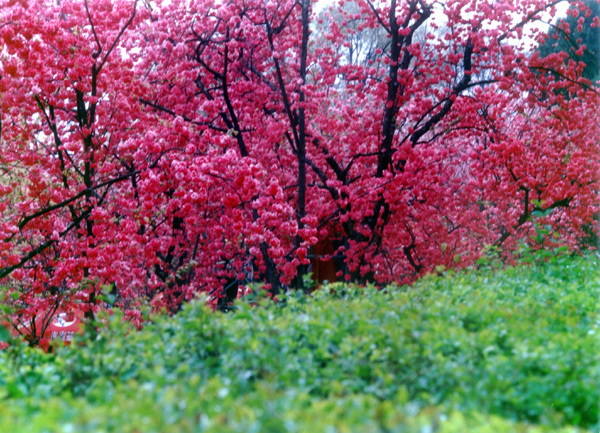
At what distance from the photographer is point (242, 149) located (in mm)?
8852

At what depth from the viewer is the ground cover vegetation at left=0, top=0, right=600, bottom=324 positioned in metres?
7.58

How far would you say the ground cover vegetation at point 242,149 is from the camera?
24.9 feet

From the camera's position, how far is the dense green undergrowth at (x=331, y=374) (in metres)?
2.31

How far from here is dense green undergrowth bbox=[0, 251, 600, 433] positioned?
231cm

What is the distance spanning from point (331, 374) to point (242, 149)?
607cm

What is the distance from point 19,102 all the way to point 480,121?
23.7 feet

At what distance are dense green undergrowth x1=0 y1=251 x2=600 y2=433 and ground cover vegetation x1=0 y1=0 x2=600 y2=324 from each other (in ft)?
11.6

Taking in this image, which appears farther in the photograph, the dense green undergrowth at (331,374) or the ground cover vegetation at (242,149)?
the ground cover vegetation at (242,149)

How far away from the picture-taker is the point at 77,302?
819cm

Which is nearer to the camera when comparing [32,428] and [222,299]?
[32,428]

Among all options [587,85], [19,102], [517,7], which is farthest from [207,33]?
[587,85]

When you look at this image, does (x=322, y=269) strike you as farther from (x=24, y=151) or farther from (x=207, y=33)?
(x=24, y=151)

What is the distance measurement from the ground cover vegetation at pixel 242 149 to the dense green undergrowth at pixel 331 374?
3.52 m

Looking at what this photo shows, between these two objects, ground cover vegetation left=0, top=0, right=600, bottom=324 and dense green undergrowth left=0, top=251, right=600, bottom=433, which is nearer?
dense green undergrowth left=0, top=251, right=600, bottom=433
